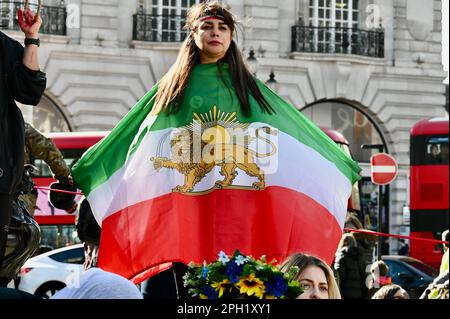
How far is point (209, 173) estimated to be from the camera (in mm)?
6723

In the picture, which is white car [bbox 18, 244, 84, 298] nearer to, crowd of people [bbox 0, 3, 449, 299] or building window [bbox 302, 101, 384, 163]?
crowd of people [bbox 0, 3, 449, 299]

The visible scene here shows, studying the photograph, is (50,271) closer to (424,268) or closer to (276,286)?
(424,268)

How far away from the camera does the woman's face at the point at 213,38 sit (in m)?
6.91

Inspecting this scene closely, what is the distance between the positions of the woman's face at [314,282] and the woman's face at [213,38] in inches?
85.4

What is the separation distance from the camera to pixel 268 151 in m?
6.89

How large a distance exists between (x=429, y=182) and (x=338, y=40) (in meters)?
5.18

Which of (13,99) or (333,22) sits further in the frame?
(333,22)

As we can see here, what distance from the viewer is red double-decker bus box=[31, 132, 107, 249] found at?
2409 centimetres

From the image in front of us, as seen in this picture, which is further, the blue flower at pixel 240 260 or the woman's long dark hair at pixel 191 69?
the woman's long dark hair at pixel 191 69

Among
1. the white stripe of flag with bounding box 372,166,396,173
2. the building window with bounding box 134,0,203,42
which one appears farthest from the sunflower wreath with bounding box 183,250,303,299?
the building window with bounding box 134,0,203,42

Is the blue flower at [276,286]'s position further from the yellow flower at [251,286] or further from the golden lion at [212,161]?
the golden lion at [212,161]

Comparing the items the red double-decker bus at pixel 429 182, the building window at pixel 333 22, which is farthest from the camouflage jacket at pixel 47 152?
the red double-decker bus at pixel 429 182

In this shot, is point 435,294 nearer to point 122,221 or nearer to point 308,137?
point 308,137

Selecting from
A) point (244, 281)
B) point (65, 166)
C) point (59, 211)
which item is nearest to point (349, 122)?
point (59, 211)
